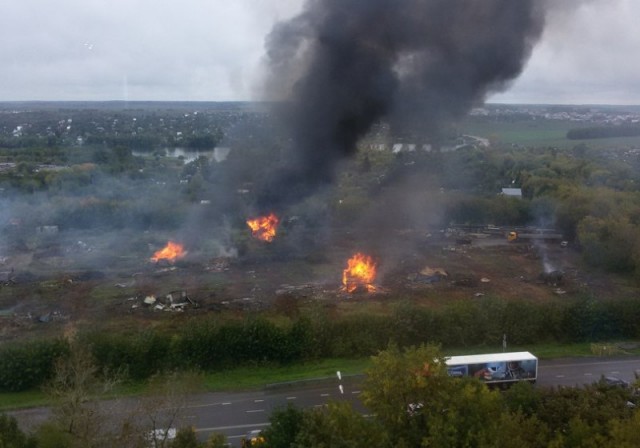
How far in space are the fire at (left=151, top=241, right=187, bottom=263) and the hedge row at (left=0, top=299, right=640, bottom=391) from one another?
987 centimetres

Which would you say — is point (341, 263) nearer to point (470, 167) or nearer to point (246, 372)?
point (246, 372)

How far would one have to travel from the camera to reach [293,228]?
32938 millimetres

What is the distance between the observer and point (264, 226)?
102 feet

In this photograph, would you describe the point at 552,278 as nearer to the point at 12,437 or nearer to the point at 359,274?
the point at 359,274

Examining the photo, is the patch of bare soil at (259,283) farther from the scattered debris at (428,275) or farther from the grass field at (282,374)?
the grass field at (282,374)

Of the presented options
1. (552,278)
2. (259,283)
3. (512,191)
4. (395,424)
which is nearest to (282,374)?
(395,424)

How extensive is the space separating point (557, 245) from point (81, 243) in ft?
88.4

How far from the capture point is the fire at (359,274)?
24.2m

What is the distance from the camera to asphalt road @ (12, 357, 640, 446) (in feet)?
46.3

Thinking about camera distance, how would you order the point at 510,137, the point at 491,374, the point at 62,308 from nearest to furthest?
the point at 491,374, the point at 62,308, the point at 510,137

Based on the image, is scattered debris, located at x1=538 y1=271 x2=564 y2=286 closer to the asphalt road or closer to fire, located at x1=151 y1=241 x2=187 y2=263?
the asphalt road

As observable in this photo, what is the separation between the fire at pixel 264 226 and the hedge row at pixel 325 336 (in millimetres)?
12276

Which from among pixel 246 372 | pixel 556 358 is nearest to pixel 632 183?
pixel 556 358

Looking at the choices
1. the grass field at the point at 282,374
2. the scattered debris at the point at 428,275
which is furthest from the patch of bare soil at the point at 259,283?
the grass field at the point at 282,374
